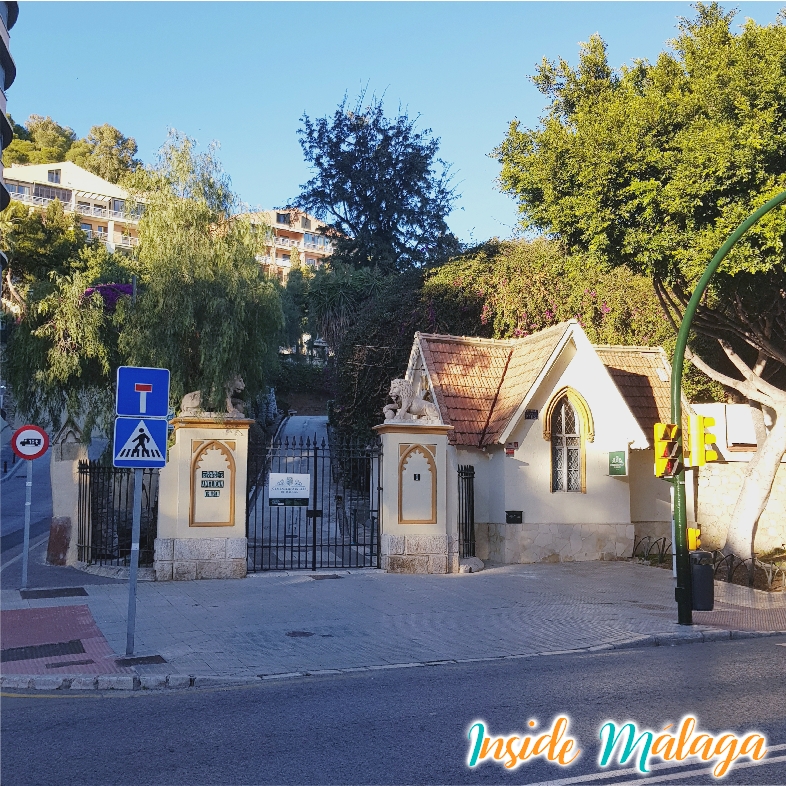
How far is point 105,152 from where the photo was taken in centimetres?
8356

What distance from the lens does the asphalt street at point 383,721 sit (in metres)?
5.82

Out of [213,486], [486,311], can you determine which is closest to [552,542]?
[213,486]

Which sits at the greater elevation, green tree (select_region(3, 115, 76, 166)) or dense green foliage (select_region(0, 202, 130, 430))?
green tree (select_region(3, 115, 76, 166))

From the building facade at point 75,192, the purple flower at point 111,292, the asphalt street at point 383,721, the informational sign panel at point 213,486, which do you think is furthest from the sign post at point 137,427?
the building facade at point 75,192

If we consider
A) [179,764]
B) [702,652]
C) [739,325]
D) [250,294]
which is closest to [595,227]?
[739,325]

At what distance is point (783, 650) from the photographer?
424 inches

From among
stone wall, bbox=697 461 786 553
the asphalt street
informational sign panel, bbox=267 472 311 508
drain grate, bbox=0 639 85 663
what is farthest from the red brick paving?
stone wall, bbox=697 461 786 553

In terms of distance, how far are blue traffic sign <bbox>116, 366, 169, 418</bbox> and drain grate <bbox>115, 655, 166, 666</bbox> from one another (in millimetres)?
2804

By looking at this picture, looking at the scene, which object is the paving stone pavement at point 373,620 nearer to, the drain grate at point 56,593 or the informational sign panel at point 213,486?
the drain grate at point 56,593

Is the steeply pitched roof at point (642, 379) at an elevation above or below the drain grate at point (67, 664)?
above

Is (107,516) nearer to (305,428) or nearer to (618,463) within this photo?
(618,463)

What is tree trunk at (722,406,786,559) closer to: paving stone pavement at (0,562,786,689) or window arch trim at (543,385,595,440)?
paving stone pavement at (0,562,786,689)

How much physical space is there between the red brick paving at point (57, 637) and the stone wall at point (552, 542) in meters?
9.44

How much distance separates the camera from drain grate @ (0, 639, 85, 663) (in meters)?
9.85
